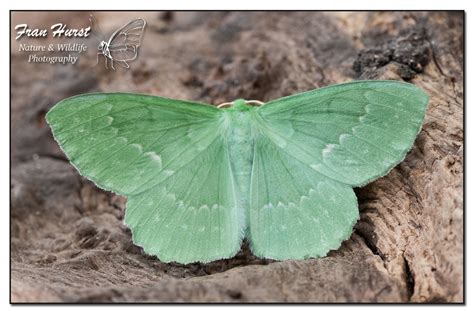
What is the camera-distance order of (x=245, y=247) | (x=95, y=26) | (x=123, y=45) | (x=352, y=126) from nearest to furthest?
(x=352, y=126) < (x=245, y=247) < (x=123, y=45) < (x=95, y=26)

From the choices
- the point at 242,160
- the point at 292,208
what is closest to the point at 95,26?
the point at 242,160

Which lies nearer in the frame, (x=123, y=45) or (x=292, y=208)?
(x=292, y=208)

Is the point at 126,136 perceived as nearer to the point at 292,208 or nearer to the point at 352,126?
the point at 292,208

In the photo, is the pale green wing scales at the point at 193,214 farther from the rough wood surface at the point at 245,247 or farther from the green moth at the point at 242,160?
the rough wood surface at the point at 245,247

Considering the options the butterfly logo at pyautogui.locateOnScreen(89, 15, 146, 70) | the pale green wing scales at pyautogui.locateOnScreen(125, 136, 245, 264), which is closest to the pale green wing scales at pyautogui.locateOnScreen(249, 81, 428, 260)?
the pale green wing scales at pyautogui.locateOnScreen(125, 136, 245, 264)

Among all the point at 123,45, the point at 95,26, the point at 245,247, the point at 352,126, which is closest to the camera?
the point at 352,126

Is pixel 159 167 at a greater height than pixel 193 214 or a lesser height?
greater

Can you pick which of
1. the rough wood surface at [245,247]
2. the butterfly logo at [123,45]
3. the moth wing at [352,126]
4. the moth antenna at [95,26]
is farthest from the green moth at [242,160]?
the moth antenna at [95,26]

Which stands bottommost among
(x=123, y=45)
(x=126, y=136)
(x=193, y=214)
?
(x=193, y=214)
